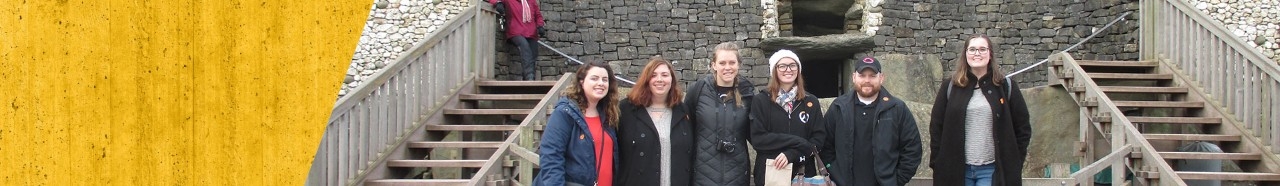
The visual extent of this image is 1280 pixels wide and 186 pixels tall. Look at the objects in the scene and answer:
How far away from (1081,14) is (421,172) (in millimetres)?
7143

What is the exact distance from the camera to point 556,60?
1496 cm

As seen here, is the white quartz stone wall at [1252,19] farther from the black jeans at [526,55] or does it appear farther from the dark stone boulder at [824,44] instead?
the black jeans at [526,55]

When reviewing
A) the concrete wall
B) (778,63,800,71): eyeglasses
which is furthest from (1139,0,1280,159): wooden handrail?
(778,63,800,71): eyeglasses

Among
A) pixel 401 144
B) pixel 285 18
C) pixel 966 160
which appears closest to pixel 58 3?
pixel 285 18

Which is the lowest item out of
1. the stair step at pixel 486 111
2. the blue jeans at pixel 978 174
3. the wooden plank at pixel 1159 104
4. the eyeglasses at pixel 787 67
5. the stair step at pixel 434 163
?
the stair step at pixel 434 163

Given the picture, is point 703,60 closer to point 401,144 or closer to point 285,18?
point 401,144

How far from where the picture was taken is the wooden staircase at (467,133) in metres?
9.99

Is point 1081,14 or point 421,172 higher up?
point 1081,14

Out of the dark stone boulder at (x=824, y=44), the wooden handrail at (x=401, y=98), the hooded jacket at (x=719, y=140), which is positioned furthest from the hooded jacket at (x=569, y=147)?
the dark stone boulder at (x=824, y=44)

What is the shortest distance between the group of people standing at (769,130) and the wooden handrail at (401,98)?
277cm

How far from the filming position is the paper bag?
21.6 feet

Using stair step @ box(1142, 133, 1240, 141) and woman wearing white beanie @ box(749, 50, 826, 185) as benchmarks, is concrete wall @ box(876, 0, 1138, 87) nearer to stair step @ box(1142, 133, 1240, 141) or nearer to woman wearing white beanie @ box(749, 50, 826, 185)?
stair step @ box(1142, 133, 1240, 141)

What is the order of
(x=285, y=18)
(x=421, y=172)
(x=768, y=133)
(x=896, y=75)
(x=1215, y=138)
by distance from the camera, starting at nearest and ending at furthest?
(x=768, y=133) → (x=285, y=18) → (x=1215, y=138) → (x=421, y=172) → (x=896, y=75)

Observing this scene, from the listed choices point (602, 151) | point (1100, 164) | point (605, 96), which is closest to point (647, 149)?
point (602, 151)
